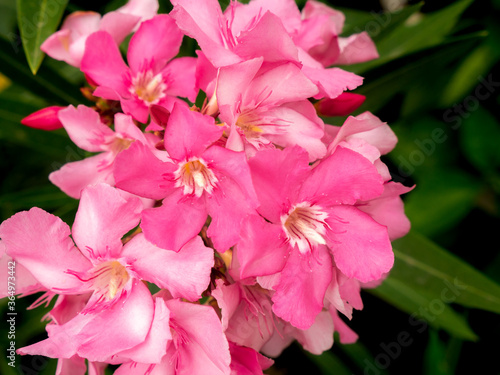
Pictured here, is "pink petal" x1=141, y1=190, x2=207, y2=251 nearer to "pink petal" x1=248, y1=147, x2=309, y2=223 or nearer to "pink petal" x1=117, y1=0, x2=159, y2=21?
"pink petal" x1=248, y1=147, x2=309, y2=223

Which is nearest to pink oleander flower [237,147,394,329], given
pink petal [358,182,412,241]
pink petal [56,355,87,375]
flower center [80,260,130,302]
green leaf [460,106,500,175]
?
pink petal [358,182,412,241]

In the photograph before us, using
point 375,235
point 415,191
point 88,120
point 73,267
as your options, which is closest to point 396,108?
point 415,191

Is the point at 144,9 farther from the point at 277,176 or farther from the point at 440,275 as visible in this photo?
the point at 440,275

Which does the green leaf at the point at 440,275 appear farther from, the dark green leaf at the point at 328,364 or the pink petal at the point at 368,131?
the pink petal at the point at 368,131

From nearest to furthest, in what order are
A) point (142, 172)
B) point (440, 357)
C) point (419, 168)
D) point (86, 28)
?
Answer: point (142, 172)
point (86, 28)
point (440, 357)
point (419, 168)

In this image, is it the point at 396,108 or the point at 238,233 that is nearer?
the point at 238,233

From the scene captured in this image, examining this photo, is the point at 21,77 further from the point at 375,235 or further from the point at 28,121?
the point at 375,235

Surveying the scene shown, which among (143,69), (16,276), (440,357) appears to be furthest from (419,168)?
(16,276)
